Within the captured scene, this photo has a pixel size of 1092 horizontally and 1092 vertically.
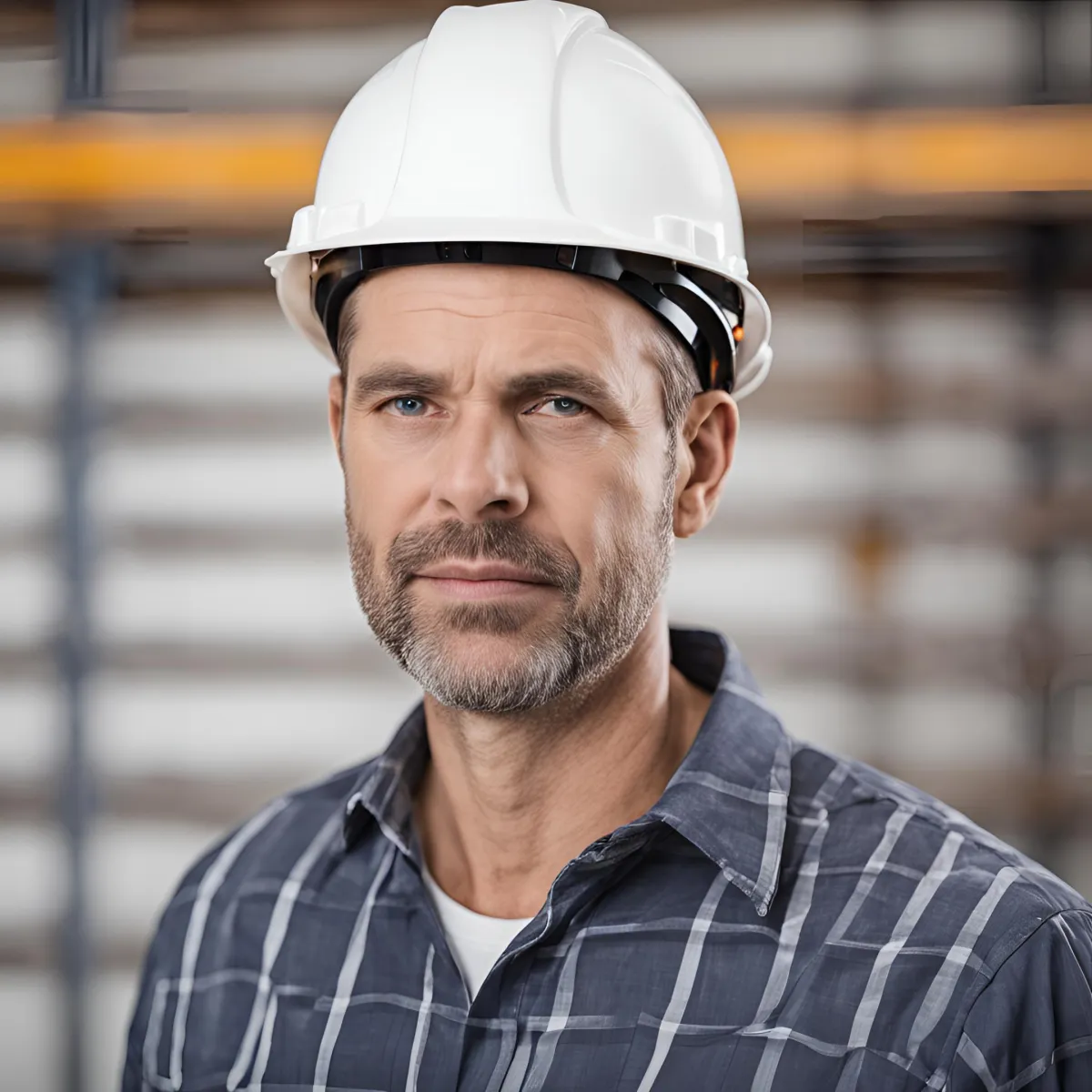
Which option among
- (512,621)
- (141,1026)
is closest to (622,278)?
(512,621)

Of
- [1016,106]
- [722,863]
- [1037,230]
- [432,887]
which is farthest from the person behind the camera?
[1037,230]

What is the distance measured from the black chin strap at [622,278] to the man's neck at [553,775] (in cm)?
35

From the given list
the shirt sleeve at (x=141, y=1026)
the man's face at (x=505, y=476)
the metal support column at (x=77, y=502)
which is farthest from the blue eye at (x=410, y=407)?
the metal support column at (x=77, y=502)

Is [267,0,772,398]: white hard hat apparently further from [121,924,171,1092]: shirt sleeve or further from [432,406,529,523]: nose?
[121,924,171,1092]: shirt sleeve

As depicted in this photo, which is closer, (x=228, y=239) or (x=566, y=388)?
(x=566, y=388)

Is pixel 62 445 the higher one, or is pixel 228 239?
pixel 228 239

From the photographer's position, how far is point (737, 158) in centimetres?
318

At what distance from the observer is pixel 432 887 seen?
4.72 ft

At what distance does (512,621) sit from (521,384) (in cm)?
26

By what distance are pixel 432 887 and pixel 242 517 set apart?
252cm

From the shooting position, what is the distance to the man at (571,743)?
117cm

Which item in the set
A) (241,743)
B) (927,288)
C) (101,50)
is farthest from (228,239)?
(927,288)

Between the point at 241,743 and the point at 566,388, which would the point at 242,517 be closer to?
the point at 241,743

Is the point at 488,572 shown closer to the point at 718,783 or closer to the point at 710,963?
the point at 718,783
